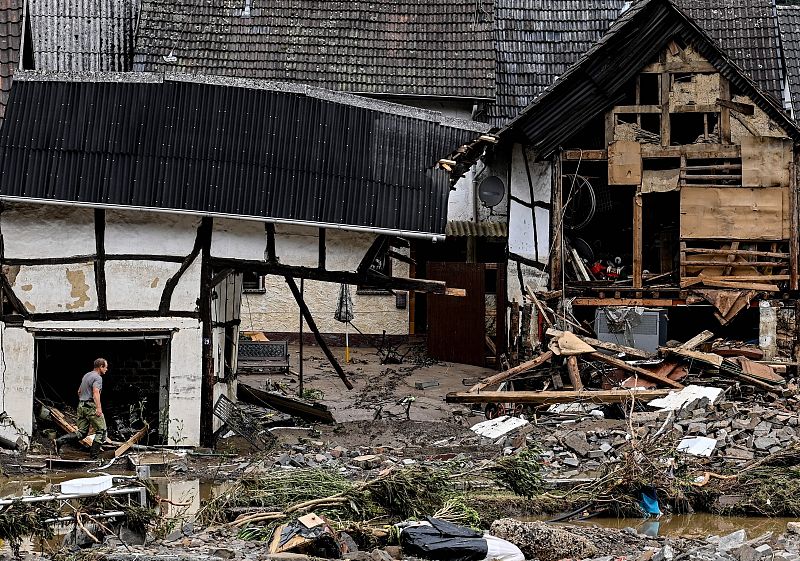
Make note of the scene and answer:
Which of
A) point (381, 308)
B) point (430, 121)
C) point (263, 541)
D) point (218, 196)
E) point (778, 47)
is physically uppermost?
point (778, 47)

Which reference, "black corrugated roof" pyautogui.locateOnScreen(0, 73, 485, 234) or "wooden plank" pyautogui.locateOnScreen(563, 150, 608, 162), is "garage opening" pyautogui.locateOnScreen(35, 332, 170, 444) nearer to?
"black corrugated roof" pyautogui.locateOnScreen(0, 73, 485, 234)

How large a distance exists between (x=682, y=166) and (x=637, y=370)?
17.4ft

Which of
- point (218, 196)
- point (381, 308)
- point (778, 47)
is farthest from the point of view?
point (381, 308)

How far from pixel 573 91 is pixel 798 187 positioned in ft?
15.8

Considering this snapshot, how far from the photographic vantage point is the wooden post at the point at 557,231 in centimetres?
2406

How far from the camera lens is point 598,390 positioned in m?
20.0

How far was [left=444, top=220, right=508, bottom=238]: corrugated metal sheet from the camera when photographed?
88.5ft

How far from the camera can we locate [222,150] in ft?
58.7

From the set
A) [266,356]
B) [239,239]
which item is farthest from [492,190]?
[239,239]

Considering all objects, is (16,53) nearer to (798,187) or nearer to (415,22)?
(415,22)

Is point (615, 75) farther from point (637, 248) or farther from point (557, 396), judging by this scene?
point (557, 396)

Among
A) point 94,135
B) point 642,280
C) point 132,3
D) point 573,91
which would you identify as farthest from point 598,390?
point 132,3

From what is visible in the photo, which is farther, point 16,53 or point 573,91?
point 573,91

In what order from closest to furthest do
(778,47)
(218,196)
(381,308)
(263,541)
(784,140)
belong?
(263,541) → (218,196) → (784,140) → (778,47) → (381,308)
